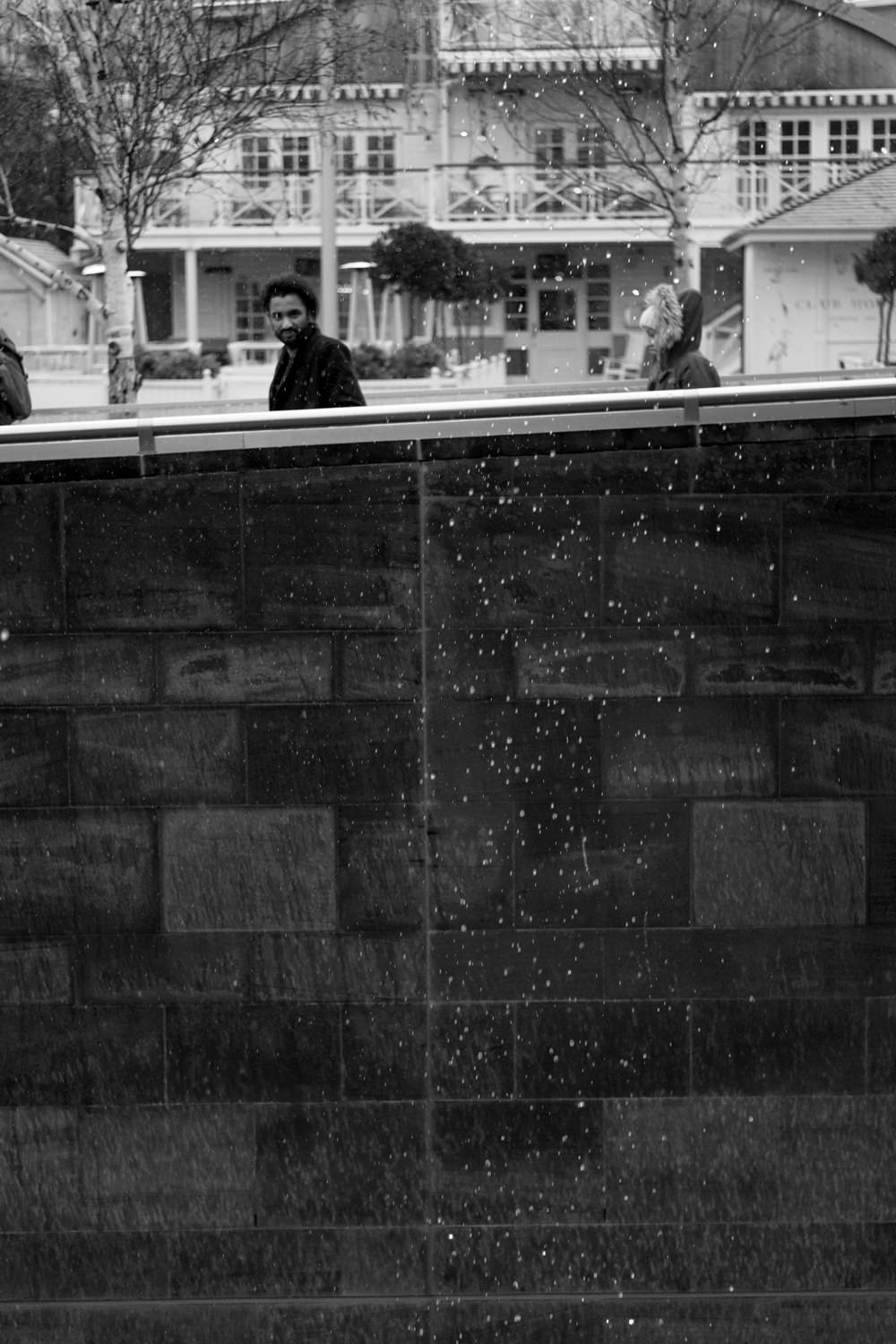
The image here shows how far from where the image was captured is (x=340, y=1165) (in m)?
6.65

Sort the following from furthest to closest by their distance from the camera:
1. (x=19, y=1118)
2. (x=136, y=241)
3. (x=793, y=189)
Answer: (x=136, y=241)
(x=793, y=189)
(x=19, y=1118)

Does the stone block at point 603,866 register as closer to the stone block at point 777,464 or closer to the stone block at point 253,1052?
the stone block at point 253,1052

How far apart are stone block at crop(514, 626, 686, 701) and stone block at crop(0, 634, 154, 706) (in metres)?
1.30

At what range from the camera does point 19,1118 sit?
263 inches

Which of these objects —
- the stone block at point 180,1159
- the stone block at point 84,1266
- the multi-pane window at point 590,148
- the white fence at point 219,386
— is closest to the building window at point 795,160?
the multi-pane window at point 590,148

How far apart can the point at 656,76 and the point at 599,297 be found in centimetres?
90

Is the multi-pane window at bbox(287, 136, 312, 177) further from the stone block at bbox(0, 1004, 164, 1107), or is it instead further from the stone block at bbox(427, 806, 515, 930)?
the stone block at bbox(0, 1004, 164, 1107)

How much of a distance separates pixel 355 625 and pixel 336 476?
51cm

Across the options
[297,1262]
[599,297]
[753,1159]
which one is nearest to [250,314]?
[599,297]

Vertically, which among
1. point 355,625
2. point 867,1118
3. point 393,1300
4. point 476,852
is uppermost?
point 355,625

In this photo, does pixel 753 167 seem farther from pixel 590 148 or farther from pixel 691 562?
pixel 691 562

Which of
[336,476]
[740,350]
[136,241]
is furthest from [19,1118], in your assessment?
[740,350]

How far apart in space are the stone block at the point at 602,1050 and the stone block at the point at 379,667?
1.22 metres

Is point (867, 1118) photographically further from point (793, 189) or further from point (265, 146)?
point (265, 146)
